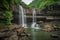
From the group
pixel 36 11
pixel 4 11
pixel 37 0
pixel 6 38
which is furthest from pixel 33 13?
pixel 6 38

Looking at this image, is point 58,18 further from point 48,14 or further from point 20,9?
point 20,9

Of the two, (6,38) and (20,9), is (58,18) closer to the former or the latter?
(20,9)

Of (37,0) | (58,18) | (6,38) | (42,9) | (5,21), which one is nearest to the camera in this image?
(6,38)

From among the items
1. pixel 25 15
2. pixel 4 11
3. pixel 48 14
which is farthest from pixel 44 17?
pixel 4 11

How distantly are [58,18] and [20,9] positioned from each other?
6953 mm

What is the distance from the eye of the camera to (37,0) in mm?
52438

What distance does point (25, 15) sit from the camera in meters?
35.1

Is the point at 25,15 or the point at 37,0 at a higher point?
the point at 37,0

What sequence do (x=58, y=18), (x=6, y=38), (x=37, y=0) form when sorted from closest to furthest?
(x=6, y=38)
(x=58, y=18)
(x=37, y=0)

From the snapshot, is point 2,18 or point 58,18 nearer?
point 2,18

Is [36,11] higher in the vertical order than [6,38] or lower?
higher

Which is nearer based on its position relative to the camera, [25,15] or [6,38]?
[6,38]

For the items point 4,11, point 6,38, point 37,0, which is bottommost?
point 6,38

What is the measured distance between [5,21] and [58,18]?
13538 mm
